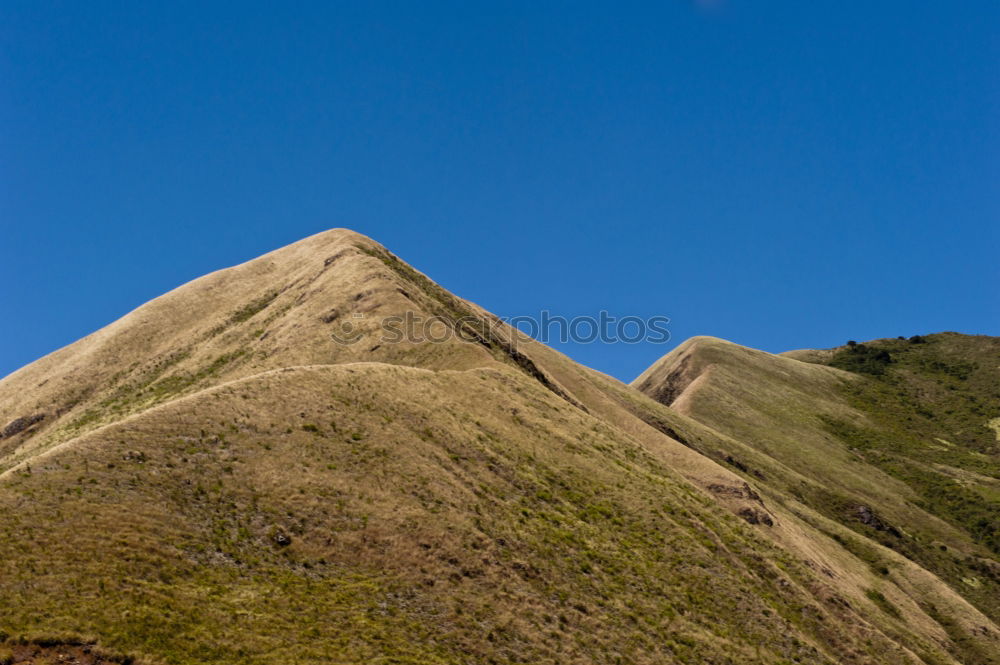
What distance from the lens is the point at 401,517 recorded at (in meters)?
41.6

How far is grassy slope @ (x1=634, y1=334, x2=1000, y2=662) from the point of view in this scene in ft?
286

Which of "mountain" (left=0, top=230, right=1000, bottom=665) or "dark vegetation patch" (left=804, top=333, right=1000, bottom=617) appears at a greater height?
"dark vegetation patch" (left=804, top=333, right=1000, bottom=617)

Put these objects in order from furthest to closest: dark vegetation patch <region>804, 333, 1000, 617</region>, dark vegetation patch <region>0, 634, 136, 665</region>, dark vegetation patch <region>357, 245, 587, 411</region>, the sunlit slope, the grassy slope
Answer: dark vegetation patch <region>804, 333, 1000, 617</region> → the grassy slope → dark vegetation patch <region>357, 245, 587, 411</region> → the sunlit slope → dark vegetation patch <region>0, 634, 136, 665</region>

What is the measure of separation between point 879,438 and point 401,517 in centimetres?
10623

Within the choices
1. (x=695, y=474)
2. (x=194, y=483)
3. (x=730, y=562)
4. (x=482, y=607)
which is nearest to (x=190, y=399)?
(x=194, y=483)

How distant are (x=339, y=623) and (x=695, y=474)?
4471 cm

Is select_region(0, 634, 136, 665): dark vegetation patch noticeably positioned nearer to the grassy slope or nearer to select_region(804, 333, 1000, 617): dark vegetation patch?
the grassy slope

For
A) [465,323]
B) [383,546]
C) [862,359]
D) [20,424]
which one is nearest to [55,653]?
[383,546]

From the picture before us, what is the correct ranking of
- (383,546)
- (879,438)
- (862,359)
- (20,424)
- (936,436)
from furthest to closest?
1. (862,359)
2. (936,436)
3. (879,438)
4. (20,424)
5. (383,546)

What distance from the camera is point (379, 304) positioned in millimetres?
77625

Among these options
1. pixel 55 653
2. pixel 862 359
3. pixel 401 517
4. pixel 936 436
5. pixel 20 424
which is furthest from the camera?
pixel 862 359

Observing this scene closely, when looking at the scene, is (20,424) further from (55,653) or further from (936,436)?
(936,436)

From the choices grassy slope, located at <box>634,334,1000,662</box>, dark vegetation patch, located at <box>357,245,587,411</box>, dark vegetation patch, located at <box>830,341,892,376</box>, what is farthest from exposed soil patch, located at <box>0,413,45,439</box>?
dark vegetation patch, located at <box>830,341,892,376</box>

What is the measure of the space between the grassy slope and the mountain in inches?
30.5
